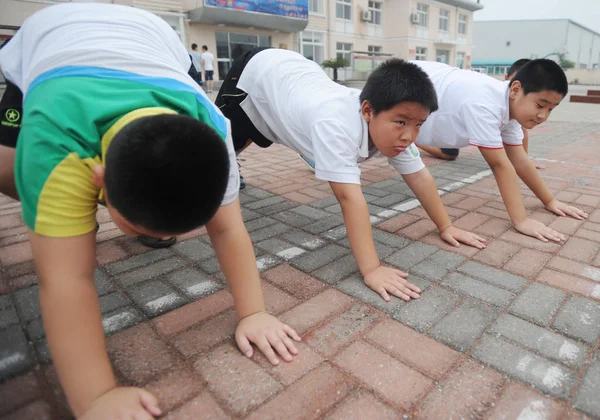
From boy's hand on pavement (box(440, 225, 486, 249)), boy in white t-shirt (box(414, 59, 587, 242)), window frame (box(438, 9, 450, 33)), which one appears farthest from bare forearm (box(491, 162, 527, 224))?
window frame (box(438, 9, 450, 33))

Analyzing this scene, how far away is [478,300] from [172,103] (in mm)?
1415

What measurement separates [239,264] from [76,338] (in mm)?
530

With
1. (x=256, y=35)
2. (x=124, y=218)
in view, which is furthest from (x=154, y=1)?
(x=124, y=218)

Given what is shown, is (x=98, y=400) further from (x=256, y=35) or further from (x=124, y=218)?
(x=256, y=35)

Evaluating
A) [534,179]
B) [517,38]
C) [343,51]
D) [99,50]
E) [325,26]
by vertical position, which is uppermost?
[517,38]

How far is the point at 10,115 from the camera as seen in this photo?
1.60 m

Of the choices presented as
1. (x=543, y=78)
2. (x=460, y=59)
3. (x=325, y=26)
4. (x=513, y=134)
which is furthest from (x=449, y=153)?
(x=460, y=59)

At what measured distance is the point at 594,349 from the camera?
143cm

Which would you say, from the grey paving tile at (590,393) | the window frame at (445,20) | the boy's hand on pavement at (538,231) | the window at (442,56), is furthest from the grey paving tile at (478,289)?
the window frame at (445,20)

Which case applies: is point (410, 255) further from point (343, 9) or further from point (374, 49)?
point (374, 49)

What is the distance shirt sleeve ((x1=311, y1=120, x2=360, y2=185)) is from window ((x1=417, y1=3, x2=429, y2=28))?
27174 mm

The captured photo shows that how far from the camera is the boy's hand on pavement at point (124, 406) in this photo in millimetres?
1045

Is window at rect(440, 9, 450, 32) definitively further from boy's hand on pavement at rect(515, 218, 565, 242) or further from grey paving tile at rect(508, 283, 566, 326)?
grey paving tile at rect(508, 283, 566, 326)

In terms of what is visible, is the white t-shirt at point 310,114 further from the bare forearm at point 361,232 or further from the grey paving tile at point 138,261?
the grey paving tile at point 138,261
